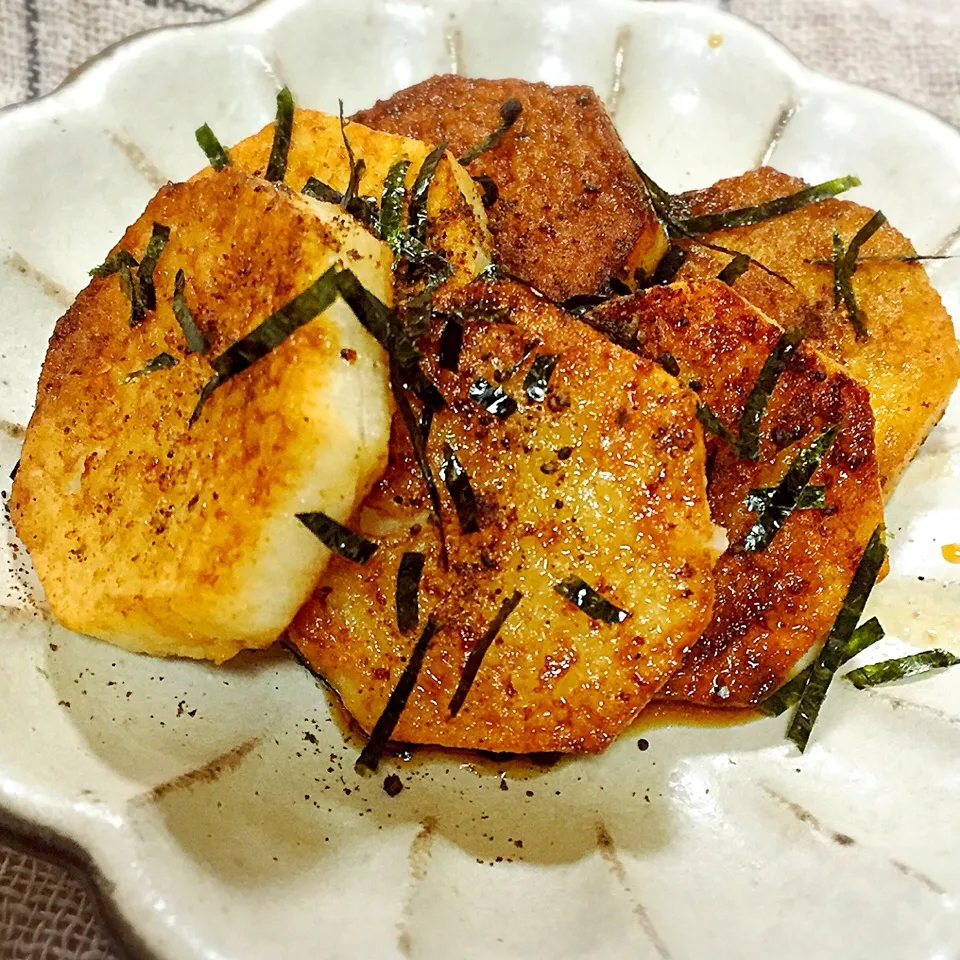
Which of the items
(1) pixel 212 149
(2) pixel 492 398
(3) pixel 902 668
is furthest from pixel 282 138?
(3) pixel 902 668

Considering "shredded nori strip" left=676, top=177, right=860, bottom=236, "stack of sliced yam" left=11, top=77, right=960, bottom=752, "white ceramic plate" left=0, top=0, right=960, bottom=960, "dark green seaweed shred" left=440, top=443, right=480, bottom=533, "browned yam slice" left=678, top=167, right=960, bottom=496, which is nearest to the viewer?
"white ceramic plate" left=0, top=0, right=960, bottom=960

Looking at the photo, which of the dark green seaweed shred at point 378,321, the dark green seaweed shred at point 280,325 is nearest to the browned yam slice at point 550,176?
the dark green seaweed shred at point 378,321

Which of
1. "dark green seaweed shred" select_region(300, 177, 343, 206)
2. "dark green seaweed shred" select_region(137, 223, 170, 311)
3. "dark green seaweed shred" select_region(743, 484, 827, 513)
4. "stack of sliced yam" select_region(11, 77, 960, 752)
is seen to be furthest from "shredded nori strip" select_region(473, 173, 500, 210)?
"dark green seaweed shred" select_region(743, 484, 827, 513)

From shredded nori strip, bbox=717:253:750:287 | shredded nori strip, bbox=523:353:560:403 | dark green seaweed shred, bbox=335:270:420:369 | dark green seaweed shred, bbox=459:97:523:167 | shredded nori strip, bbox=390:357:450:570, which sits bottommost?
shredded nori strip, bbox=390:357:450:570

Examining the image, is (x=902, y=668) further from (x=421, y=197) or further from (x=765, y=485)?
(x=421, y=197)

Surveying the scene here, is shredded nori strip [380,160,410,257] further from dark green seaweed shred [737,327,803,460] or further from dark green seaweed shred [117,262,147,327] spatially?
dark green seaweed shred [737,327,803,460]

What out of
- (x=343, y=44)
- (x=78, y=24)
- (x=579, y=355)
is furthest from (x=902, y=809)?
(x=78, y=24)
